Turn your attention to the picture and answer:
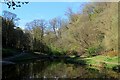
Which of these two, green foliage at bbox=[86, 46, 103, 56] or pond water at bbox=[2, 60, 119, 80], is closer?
pond water at bbox=[2, 60, 119, 80]

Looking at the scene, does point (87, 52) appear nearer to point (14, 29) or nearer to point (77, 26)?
point (77, 26)

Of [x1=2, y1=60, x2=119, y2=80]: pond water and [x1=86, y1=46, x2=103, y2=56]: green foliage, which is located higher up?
[x1=86, y1=46, x2=103, y2=56]: green foliage

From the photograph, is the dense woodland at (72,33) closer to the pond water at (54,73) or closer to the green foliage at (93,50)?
the green foliage at (93,50)

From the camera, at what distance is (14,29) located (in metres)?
70.9

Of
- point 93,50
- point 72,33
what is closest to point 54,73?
point 93,50

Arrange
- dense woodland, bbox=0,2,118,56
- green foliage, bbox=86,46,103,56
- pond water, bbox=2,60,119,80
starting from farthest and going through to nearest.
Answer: green foliage, bbox=86,46,103,56 < dense woodland, bbox=0,2,118,56 < pond water, bbox=2,60,119,80

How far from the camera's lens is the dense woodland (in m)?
38.6

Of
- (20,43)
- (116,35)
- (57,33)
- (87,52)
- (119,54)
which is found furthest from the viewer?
(57,33)

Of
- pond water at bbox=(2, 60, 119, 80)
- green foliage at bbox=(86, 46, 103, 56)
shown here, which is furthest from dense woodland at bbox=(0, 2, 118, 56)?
pond water at bbox=(2, 60, 119, 80)

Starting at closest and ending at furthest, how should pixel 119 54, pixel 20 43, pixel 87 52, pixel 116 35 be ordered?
1. pixel 116 35
2. pixel 119 54
3. pixel 87 52
4. pixel 20 43

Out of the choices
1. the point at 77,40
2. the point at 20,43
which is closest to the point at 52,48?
the point at 20,43

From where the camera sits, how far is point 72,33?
192ft

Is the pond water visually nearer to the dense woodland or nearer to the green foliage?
the dense woodland

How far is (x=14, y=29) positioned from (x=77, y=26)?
21.4m
